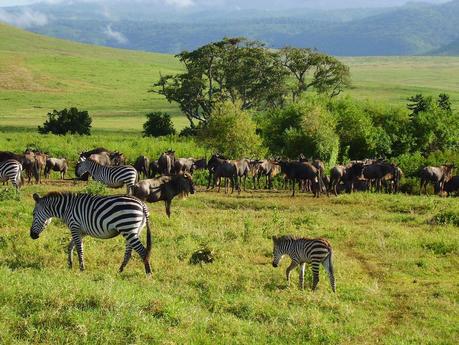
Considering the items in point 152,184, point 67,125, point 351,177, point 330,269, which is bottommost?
point 351,177

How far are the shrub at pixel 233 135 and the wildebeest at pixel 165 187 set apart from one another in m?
20.1

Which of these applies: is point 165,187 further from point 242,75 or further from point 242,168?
point 242,75

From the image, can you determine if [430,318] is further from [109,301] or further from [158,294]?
[109,301]

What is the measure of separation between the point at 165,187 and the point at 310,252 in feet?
30.1

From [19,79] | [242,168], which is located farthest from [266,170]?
[19,79]

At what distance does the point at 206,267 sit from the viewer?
16.0 meters

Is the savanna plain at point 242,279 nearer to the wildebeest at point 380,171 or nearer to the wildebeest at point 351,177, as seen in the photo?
the wildebeest at point 351,177

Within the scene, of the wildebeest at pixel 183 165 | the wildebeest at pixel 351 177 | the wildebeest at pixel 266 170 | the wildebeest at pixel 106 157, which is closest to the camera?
the wildebeest at pixel 106 157

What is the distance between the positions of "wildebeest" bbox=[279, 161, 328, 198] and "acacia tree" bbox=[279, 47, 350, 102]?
127ft

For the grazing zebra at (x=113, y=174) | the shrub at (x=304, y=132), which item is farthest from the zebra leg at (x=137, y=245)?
the shrub at (x=304, y=132)

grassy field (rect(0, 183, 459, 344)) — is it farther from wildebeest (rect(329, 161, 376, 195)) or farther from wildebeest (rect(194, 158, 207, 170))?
wildebeest (rect(194, 158, 207, 170))

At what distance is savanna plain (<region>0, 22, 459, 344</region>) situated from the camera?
35.6 feet

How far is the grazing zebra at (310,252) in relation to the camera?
571 inches

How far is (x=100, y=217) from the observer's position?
48.2ft
